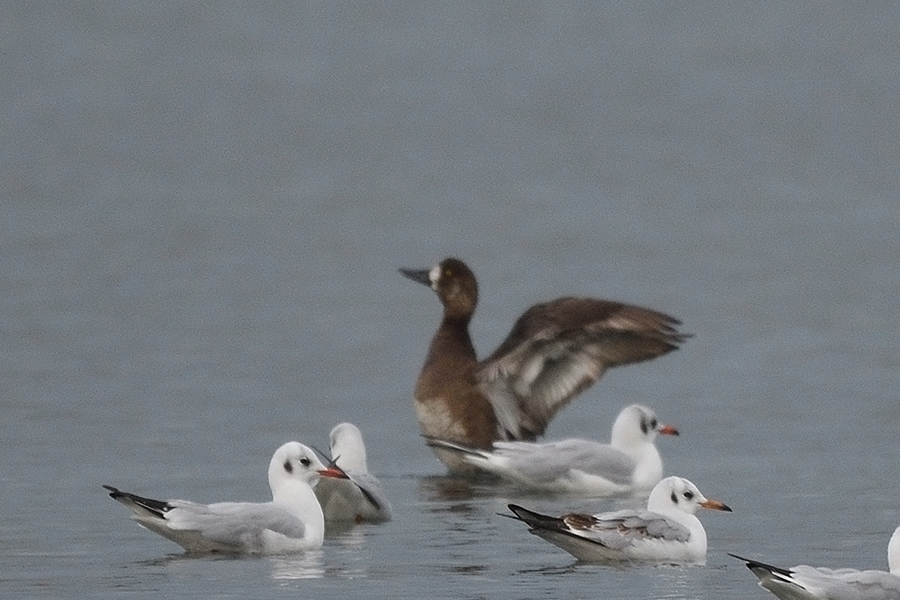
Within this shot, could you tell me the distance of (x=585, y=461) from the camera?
14.1 meters

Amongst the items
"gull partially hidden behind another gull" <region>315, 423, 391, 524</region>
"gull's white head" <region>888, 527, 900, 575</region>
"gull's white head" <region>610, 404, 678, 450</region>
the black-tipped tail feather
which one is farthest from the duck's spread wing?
"gull's white head" <region>888, 527, 900, 575</region>

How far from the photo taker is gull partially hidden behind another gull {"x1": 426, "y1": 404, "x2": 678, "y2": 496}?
14.1 meters

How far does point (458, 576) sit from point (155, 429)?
6248 millimetres

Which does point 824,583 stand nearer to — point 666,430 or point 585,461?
point 585,461

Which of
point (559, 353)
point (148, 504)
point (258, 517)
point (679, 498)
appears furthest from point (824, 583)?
point (559, 353)

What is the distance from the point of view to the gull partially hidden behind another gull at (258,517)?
439 inches

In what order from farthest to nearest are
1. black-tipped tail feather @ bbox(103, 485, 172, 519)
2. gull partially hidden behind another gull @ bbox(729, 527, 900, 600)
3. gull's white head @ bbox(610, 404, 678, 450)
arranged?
gull's white head @ bbox(610, 404, 678, 450) < black-tipped tail feather @ bbox(103, 485, 172, 519) < gull partially hidden behind another gull @ bbox(729, 527, 900, 600)

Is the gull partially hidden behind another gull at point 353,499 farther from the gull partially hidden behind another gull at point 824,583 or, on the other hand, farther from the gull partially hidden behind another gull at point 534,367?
the gull partially hidden behind another gull at point 824,583

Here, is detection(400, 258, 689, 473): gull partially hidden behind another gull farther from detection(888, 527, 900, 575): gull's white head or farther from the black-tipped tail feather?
detection(888, 527, 900, 575): gull's white head

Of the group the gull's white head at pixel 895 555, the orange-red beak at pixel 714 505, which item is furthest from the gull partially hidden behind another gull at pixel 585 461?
the gull's white head at pixel 895 555

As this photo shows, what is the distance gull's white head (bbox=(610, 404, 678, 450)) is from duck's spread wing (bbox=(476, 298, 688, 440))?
2.90ft

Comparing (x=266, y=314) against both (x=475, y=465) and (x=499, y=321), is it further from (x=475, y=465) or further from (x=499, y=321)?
(x=475, y=465)

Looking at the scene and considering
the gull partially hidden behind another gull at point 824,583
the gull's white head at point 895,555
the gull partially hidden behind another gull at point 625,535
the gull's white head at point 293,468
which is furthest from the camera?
the gull's white head at point 293,468

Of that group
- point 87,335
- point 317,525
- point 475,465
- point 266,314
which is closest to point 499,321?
point 266,314
